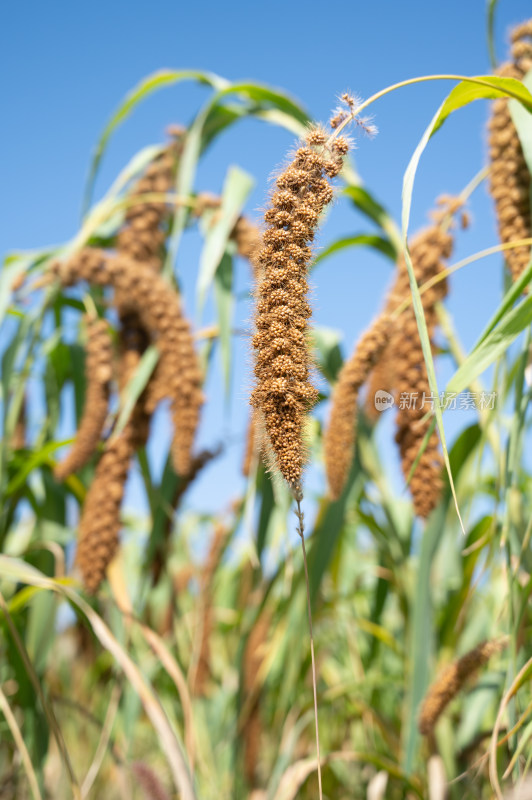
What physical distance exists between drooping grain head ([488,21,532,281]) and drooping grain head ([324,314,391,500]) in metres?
0.30

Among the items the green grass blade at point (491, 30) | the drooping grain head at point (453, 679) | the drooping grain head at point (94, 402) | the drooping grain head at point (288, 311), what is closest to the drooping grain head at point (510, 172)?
the green grass blade at point (491, 30)

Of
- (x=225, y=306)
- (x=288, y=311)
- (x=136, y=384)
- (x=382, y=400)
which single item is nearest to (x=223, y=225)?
(x=225, y=306)

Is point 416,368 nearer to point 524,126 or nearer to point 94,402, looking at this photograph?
point 524,126

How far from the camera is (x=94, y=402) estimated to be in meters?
1.85

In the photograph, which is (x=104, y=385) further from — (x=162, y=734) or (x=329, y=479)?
(x=162, y=734)

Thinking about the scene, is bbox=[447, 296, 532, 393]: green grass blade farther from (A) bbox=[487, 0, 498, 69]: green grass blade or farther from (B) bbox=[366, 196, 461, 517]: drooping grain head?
(A) bbox=[487, 0, 498, 69]: green grass blade

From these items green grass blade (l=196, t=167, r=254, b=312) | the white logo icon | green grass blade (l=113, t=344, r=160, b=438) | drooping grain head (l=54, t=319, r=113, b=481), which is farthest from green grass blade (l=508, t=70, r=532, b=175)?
drooping grain head (l=54, t=319, r=113, b=481)

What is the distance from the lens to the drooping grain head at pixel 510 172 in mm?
1326

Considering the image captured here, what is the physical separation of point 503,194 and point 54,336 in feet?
4.96

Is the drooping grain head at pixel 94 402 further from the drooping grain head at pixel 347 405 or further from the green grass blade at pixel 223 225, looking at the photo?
the drooping grain head at pixel 347 405

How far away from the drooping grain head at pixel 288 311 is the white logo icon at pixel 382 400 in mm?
859

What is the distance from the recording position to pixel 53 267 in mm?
2027

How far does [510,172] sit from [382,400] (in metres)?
0.59

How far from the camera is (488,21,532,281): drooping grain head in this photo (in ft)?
4.35
